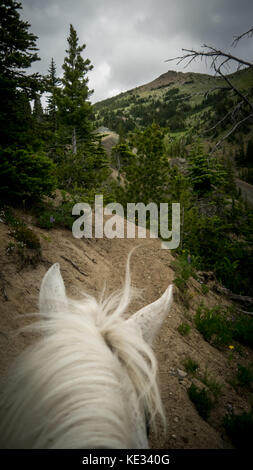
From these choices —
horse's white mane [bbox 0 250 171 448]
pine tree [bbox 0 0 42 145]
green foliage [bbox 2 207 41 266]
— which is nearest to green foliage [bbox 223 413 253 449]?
horse's white mane [bbox 0 250 171 448]

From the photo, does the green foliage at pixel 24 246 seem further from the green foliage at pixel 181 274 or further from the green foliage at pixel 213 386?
the green foliage at pixel 213 386

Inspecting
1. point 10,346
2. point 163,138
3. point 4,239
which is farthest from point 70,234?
point 163,138

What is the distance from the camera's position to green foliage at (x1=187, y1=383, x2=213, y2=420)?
2.23m

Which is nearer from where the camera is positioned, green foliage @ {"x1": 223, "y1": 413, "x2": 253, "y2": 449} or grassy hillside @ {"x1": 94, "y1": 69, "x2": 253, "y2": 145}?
green foliage @ {"x1": 223, "y1": 413, "x2": 253, "y2": 449}

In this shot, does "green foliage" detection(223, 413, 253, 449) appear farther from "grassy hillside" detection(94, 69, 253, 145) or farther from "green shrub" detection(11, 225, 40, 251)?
"grassy hillside" detection(94, 69, 253, 145)

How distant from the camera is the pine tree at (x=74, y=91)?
53.6ft

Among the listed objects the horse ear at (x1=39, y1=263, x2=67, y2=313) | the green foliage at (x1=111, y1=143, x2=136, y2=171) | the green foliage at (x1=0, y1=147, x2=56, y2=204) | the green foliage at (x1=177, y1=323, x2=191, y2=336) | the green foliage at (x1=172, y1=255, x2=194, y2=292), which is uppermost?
the green foliage at (x1=111, y1=143, x2=136, y2=171)

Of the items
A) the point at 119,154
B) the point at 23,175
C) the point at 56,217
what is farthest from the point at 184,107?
the point at 23,175

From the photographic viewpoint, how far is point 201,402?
2.27m

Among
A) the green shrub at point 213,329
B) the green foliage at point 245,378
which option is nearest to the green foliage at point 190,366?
the green foliage at point 245,378

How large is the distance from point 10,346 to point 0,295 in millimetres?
907

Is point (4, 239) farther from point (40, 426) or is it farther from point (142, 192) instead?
point (142, 192)

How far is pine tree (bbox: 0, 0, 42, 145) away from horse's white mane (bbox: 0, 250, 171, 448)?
225 inches

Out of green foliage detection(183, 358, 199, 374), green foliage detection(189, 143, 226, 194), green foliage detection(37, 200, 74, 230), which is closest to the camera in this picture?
green foliage detection(183, 358, 199, 374)
